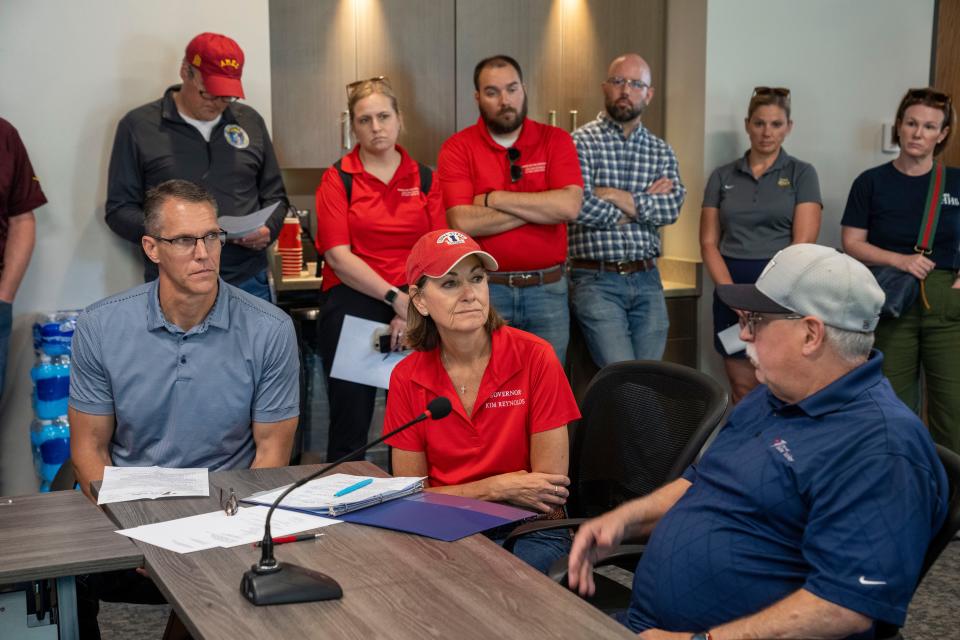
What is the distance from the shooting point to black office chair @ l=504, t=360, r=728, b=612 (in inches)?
87.7

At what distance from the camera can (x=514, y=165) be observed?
3.83 metres

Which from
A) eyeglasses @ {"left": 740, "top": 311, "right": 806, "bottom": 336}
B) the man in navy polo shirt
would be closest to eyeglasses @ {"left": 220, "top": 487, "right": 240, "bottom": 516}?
the man in navy polo shirt

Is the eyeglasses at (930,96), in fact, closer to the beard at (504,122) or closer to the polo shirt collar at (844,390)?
the beard at (504,122)

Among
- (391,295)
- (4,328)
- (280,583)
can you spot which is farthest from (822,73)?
(280,583)

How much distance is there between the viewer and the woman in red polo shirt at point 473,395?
2373 mm

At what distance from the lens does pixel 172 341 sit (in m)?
2.56

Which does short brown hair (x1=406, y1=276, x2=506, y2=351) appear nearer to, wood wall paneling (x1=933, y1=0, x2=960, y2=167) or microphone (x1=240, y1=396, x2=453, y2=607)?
microphone (x1=240, y1=396, x2=453, y2=607)

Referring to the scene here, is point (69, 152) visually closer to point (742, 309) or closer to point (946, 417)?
point (742, 309)

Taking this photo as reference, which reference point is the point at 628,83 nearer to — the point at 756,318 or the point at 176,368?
the point at 176,368

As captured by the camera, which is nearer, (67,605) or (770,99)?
(67,605)

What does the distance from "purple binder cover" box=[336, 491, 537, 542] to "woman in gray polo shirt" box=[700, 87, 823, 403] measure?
8.51ft

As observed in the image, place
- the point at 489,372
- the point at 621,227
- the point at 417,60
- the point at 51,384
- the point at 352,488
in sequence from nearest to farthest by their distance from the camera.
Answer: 1. the point at 352,488
2. the point at 489,372
3. the point at 51,384
4. the point at 621,227
5. the point at 417,60

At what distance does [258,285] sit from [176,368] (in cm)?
124

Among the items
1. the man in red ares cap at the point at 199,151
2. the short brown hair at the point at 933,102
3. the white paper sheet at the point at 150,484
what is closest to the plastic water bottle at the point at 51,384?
the man in red ares cap at the point at 199,151
